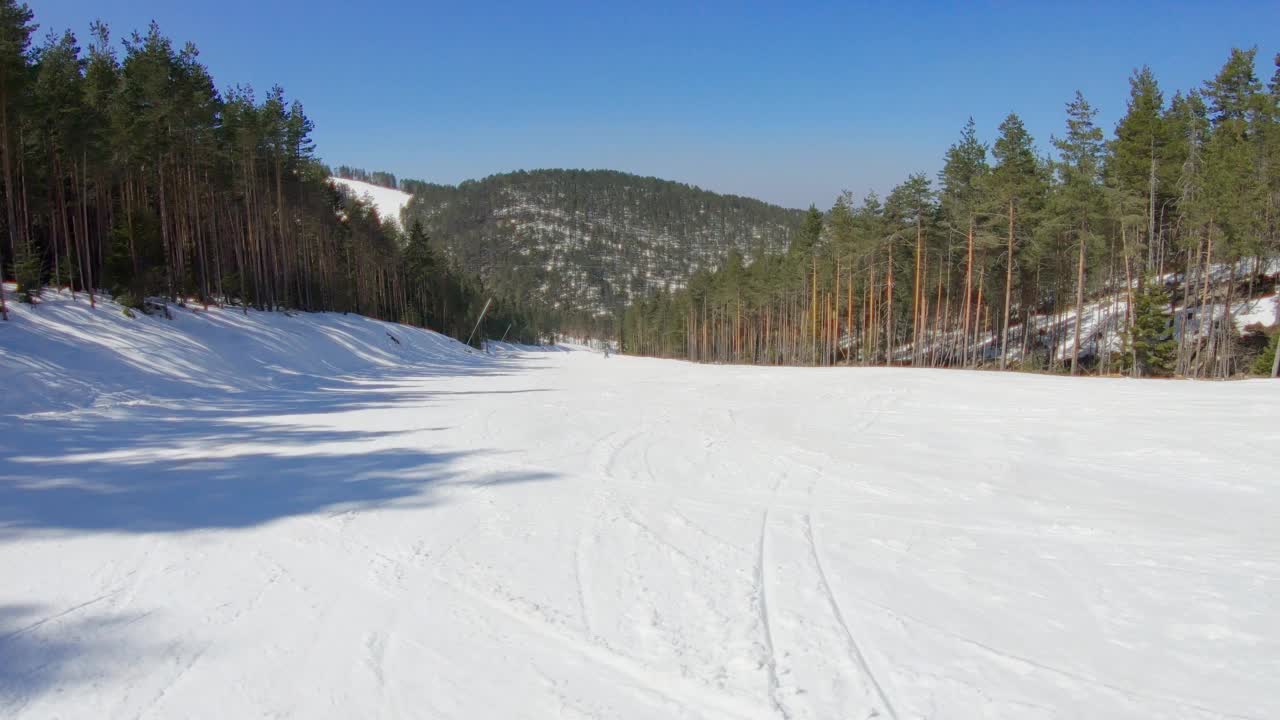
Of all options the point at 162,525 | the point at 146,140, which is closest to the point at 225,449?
the point at 162,525

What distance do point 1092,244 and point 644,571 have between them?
3163 centimetres

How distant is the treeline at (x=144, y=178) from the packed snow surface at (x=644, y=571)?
17.8m

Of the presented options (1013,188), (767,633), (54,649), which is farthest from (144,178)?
(1013,188)

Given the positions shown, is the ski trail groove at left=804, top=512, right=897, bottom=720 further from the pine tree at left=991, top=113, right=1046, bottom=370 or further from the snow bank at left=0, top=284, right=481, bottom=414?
the pine tree at left=991, top=113, right=1046, bottom=370

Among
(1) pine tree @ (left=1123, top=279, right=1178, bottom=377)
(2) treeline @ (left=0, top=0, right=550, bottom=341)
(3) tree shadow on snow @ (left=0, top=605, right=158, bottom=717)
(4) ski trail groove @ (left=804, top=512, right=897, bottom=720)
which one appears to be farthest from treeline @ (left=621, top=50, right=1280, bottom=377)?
(2) treeline @ (left=0, top=0, right=550, bottom=341)

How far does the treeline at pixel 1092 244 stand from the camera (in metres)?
25.4

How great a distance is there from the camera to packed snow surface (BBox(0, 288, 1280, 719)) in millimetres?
2779

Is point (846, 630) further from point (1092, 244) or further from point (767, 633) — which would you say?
point (1092, 244)

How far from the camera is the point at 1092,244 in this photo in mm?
26812

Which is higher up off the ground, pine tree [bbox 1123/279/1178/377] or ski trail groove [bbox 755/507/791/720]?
pine tree [bbox 1123/279/1178/377]

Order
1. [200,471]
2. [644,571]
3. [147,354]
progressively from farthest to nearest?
[147,354]
[200,471]
[644,571]

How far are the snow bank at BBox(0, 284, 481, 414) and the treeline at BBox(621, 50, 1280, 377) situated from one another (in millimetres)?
30378

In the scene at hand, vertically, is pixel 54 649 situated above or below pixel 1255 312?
below

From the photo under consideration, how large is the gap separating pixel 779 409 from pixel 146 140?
30980mm
